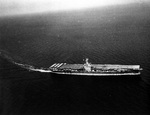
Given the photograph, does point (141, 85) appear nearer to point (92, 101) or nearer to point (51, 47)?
point (92, 101)

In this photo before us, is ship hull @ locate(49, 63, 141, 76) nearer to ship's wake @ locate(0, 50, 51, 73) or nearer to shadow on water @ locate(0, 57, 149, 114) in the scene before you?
shadow on water @ locate(0, 57, 149, 114)

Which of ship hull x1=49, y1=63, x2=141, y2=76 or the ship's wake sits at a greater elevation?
the ship's wake

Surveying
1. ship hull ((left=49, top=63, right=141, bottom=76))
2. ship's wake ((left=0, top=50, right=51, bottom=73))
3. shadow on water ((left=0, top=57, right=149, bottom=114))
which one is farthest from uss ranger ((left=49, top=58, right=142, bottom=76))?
ship's wake ((left=0, top=50, right=51, bottom=73))

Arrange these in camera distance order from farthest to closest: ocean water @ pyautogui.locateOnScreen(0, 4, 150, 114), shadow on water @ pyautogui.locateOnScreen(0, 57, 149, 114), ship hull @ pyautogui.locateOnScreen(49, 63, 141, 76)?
ship hull @ pyautogui.locateOnScreen(49, 63, 141, 76)
ocean water @ pyautogui.locateOnScreen(0, 4, 150, 114)
shadow on water @ pyautogui.locateOnScreen(0, 57, 149, 114)

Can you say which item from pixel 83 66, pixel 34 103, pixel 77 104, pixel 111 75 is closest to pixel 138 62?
pixel 111 75

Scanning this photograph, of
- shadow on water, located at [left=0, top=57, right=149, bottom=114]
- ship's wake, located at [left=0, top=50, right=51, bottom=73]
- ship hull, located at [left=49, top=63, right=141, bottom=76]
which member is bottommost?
shadow on water, located at [left=0, top=57, right=149, bottom=114]

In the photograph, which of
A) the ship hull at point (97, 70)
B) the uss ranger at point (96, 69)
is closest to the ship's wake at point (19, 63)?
the uss ranger at point (96, 69)
